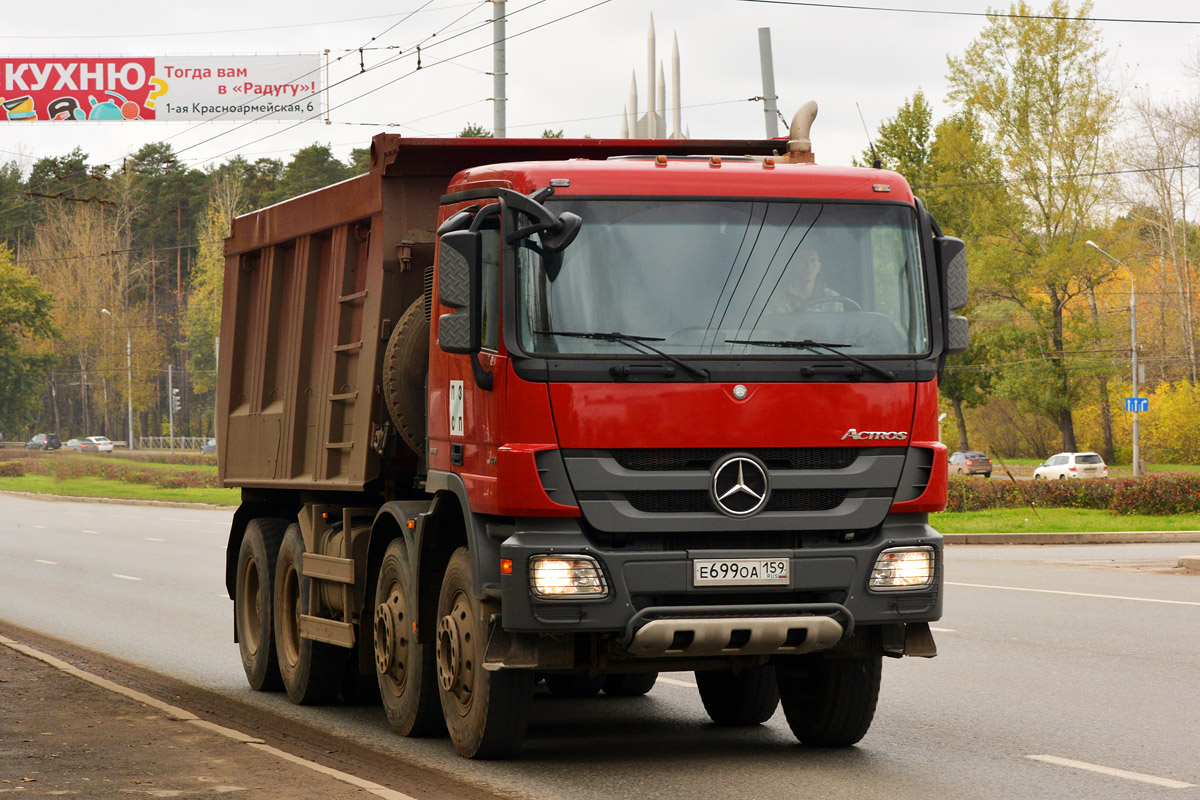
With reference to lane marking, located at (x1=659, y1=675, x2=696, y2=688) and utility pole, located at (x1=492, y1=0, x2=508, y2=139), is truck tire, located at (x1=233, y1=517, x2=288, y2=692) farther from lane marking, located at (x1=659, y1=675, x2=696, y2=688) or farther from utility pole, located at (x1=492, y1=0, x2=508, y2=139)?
utility pole, located at (x1=492, y1=0, x2=508, y2=139)

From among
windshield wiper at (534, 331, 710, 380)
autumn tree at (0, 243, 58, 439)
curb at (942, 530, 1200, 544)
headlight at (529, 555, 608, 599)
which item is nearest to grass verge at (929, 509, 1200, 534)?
curb at (942, 530, 1200, 544)

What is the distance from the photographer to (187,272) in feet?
393

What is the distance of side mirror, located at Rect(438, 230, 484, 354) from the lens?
24.4 ft

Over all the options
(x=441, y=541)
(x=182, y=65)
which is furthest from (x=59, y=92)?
(x=441, y=541)

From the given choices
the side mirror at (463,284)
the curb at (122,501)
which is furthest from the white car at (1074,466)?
the side mirror at (463,284)

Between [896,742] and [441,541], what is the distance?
2.58 meters

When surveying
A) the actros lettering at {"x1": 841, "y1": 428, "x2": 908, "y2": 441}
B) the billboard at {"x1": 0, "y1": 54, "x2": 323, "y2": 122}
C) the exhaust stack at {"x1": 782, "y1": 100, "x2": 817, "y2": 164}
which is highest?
the billboard at {"x1": 0, "y1": 54, "x2": 323, "y2": 122}

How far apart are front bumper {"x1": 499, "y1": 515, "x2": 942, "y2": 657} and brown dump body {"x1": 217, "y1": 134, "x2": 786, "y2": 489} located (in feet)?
7.30

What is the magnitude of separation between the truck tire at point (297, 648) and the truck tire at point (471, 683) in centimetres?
263

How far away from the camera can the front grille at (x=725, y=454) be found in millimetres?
7348

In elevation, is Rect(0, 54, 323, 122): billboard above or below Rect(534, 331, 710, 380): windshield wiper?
above

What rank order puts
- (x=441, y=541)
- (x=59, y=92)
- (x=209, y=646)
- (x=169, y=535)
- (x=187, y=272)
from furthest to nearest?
(x=187, y=272)
(x=59, y=92)
(x=169, y=535)
(x=209, y=646)
(x=441, y=541)

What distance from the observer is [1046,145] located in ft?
189

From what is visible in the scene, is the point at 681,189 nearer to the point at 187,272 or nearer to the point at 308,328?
the point at 308,328
